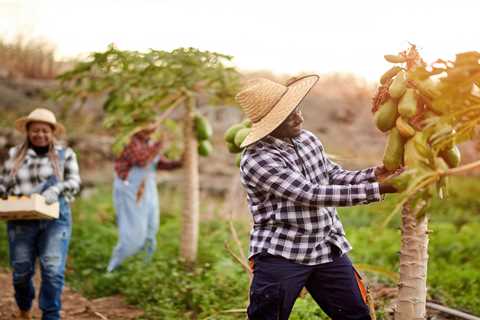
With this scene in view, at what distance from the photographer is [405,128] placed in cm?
275

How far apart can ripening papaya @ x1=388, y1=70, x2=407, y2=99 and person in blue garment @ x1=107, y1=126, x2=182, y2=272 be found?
4.20 meters

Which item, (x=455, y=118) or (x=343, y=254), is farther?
(x=343, y=254)

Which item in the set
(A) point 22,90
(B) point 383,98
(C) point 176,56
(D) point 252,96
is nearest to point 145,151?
(C) point 176,56

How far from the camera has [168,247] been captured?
25.3 ft

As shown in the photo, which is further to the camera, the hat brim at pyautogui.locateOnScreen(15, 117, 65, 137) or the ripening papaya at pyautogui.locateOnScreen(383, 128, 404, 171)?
the hat brim at pyautogui.locateOnScreen(15, 117, 65, 137)

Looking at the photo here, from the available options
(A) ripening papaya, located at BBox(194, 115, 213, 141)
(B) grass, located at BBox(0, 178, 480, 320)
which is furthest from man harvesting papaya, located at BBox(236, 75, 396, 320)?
(A) ripening papaya, located at BBox(194, 115, 213, 141)

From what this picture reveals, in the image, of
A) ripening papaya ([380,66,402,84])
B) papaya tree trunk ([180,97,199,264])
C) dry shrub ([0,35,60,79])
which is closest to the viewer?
ripening papaya ([380,66,402,84])

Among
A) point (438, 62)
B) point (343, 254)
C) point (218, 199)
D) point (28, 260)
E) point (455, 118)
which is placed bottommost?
point (218, 199)

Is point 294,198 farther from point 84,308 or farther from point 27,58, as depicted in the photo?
point 27,58

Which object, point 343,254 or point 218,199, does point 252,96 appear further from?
point 218,199

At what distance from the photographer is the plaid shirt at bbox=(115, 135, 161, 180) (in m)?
6.89

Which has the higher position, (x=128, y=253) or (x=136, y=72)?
(x=136, y=72)

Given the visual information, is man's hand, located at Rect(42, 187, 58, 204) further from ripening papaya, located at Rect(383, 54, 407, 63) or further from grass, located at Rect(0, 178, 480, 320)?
ripening papaya, located at Rect(383, 54, 407, 63)

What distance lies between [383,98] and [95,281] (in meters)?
4.28
